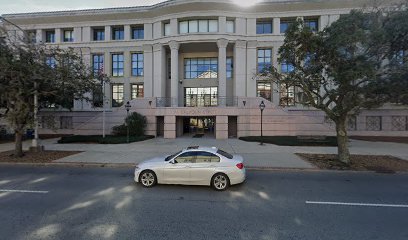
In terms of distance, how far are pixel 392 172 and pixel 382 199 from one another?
15.2 ft

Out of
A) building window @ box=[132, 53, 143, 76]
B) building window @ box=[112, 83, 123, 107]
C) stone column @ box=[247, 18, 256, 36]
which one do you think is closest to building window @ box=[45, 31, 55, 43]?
building window @ box=[112, 83, 123, 107]

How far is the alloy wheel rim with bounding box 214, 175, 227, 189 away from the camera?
7.49m

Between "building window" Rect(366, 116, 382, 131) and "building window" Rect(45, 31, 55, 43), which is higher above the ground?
"building window" Rect(45, 31, 55, 43)

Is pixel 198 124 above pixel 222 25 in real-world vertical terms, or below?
below

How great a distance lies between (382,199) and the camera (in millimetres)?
6617

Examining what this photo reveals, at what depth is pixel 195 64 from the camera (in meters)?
28.8

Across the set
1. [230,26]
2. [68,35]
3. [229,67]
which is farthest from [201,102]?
[68,35]

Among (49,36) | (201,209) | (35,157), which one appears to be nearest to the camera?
(201,209)

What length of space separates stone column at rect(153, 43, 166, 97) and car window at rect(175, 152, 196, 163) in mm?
20152

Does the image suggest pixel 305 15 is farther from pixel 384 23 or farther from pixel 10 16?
pixel 10 16

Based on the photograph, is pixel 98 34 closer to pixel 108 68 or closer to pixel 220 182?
pixel 108 68

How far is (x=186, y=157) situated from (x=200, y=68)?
22.4 m

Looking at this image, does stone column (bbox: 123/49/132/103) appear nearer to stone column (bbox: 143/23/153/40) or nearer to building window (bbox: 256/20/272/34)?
stone column (bbox: 143/23/153/40)

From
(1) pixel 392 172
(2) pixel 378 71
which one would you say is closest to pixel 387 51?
(2) pixel 378 71
